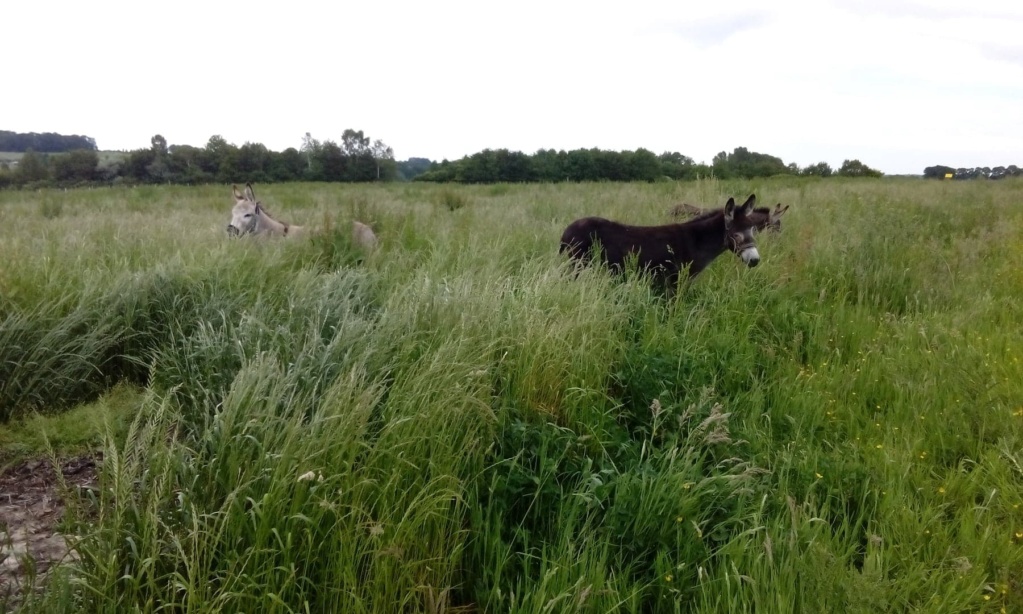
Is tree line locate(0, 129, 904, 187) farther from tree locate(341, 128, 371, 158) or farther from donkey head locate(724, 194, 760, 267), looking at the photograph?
Answer: donkey head locate(724, 194, 760, 267)

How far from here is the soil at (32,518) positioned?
61.5 inches

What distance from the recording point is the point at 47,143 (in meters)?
25.1

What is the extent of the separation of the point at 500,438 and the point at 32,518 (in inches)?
67.6

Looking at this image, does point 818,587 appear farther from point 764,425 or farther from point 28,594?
point 28,594

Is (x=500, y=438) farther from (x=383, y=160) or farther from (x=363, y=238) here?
(x=383, y=160)

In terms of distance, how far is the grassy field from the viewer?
1683 millimetres

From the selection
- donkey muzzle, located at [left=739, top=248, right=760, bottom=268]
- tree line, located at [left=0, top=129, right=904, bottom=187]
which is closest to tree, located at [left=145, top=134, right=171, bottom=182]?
tree line, located at [left=0, top=129, right=904, bottom=187]

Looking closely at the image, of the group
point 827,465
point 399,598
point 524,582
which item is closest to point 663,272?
point 827,465

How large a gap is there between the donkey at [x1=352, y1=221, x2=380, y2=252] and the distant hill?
2384 centimetres

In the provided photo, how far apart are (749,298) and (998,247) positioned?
4602 millimetres

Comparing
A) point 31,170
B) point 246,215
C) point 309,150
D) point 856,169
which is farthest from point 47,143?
point 856,169

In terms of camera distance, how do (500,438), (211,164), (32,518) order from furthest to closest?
(211,164) < (500,438) < (32,518)

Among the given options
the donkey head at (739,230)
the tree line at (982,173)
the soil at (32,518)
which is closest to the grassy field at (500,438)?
the soil at (32,518)

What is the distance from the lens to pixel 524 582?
6.56 feet
